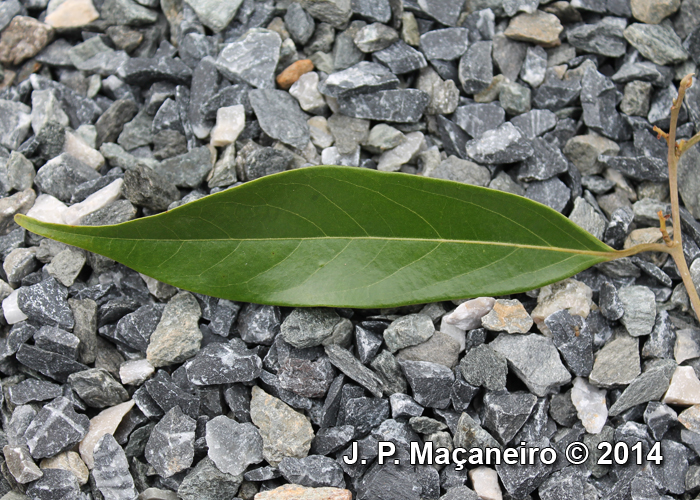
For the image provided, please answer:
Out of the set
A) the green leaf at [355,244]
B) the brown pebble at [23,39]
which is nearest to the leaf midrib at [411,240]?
the green leaf at [355,244]

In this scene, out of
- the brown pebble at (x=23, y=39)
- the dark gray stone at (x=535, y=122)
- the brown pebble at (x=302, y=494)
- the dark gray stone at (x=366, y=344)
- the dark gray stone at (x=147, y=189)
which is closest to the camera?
the brown pebble at (x=302, y=494)

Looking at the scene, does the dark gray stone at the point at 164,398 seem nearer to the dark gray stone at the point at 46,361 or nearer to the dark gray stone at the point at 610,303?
the dark gray stone at the point at 46,361

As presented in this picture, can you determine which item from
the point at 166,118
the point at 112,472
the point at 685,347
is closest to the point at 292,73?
the point at 166,118

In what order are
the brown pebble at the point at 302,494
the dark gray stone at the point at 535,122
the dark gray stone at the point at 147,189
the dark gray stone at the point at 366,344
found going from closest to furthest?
the brown pebble at the point at 302,494 → the dark gray stone at the point at 366,344 → the dark gray stone at the point at 147,189 → the dark gray stone at the point at 535,122

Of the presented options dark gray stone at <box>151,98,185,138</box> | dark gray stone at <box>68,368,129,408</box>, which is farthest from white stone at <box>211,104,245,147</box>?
dark gray stone at <box>68,368,129,408</box>

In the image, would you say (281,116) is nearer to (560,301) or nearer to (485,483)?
(560,301)

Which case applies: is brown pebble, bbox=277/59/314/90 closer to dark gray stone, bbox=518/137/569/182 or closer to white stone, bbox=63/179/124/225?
white stone, bbox=63/179/124/225
